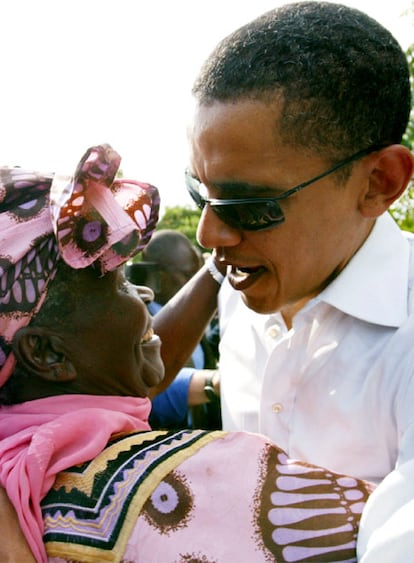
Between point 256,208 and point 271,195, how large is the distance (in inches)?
2.5

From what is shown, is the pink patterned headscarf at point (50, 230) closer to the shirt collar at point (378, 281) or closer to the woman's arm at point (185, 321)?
the shirt collar at point (378, 281)

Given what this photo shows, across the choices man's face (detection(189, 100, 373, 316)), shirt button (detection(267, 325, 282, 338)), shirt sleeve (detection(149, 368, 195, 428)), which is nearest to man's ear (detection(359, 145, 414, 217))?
man's face (detection(189, 100, 373, 316))

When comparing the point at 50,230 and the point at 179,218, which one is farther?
the point at 179,218

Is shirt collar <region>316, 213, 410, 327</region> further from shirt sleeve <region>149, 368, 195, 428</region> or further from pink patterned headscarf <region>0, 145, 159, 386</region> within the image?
shirt sleeve <region>149, 368, 195, 428</region>

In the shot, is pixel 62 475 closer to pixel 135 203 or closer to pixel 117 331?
pixel 117 331

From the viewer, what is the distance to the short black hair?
206 centimetres

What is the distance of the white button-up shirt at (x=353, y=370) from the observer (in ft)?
6.98

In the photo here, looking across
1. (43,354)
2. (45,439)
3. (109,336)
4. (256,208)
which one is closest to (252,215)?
(256,208)

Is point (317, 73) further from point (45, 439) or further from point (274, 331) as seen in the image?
point (45, 439)

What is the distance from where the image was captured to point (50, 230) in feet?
5.95

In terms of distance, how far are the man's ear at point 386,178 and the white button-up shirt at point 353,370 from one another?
0.60 feet

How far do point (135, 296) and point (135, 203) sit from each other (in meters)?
0.28

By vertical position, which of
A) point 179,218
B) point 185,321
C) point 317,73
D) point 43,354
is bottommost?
point 179,218

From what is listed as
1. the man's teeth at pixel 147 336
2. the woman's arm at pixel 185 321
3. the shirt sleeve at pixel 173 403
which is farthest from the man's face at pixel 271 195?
the shirt sleeve at pixel 173 403
